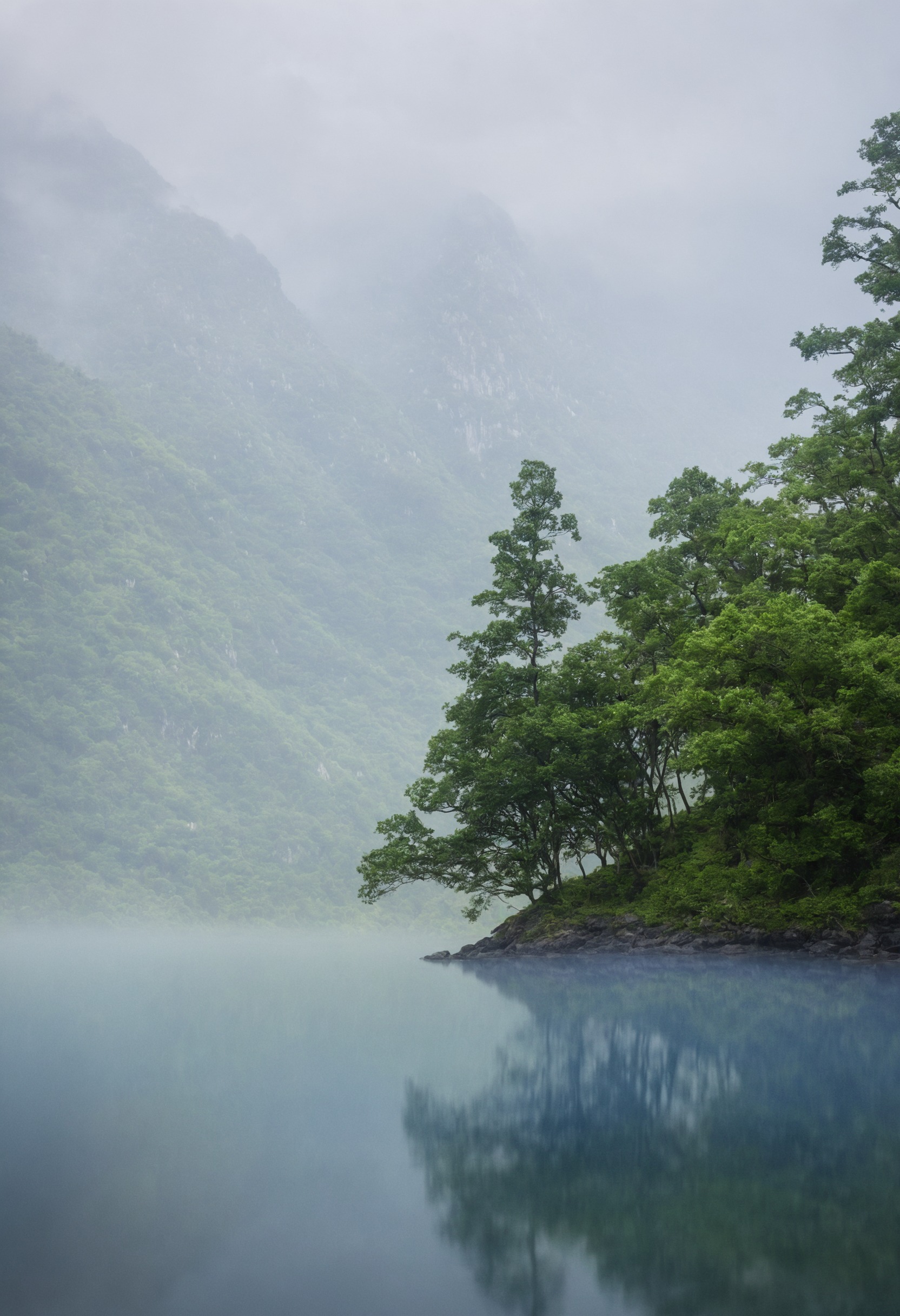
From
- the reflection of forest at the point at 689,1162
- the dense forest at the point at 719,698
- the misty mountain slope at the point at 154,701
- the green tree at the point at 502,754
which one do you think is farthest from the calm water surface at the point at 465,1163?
the misty mountain slope at the point at 154,701

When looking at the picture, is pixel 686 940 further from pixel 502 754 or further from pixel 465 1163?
pixel 465 1163

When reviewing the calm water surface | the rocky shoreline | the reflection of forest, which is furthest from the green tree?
the reflection of forest

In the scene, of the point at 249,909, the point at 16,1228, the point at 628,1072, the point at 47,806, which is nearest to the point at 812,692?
the point at 628,1072

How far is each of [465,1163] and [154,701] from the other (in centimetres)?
13126

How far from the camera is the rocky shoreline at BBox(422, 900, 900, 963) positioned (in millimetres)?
20719

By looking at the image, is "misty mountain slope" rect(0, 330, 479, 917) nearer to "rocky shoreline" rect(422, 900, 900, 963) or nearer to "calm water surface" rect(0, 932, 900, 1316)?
"rocky shoreline" rect(422, 900, 900, 963)

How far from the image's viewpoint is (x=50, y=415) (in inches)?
7279

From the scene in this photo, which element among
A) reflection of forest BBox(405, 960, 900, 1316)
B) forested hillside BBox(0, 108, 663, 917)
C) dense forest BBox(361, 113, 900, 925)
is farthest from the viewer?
forested hillside BBox(0, 108, 663, 917)

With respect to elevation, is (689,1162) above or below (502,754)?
below

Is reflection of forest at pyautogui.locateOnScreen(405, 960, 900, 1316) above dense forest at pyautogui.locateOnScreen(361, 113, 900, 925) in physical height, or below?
below

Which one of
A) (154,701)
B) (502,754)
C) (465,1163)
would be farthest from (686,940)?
(154,701)

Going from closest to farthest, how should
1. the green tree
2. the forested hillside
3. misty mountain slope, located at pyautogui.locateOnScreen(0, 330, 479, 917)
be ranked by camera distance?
the green tree → misty mountain slope, located at pyautogui.locateOnScreen(0, 330, 479, 917) → the forested hillside

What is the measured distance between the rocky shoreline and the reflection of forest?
7539 mm

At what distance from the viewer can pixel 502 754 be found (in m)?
30.5
